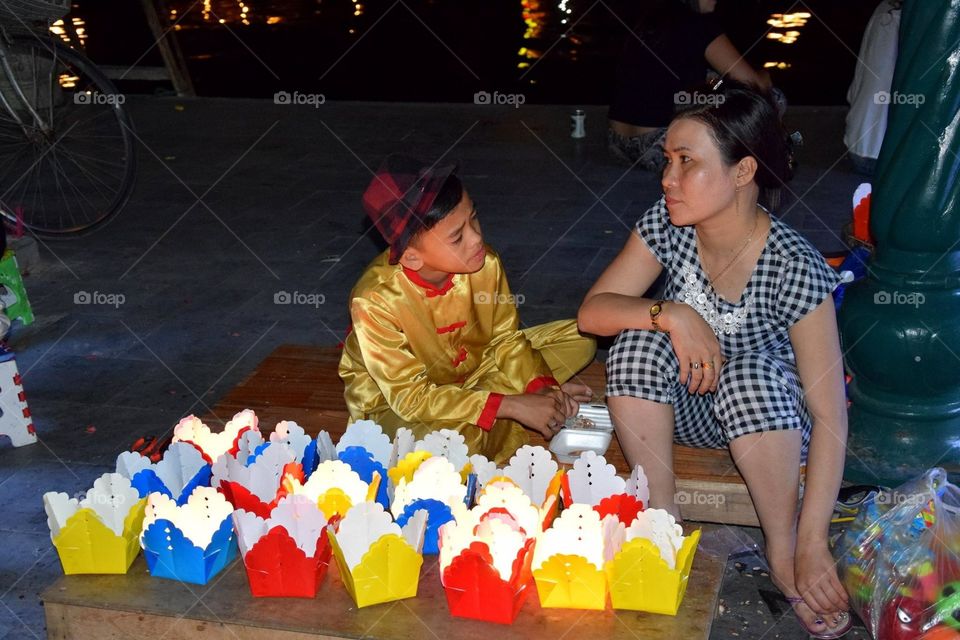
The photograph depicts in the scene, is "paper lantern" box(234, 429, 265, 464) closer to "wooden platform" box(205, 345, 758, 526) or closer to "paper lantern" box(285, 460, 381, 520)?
"paper lantern" box(285, 460, 381, 520)

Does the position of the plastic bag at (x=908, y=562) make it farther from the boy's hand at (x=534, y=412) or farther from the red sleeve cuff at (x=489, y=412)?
the red sleeve cuff at (x=489, y=412)

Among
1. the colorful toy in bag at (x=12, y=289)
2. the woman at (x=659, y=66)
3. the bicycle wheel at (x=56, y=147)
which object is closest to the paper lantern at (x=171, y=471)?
the colorful toy in bag at (x=12, y=289)

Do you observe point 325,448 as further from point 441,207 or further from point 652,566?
point 652,566

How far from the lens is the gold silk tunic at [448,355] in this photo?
2.65m

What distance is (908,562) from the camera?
87.6 inches

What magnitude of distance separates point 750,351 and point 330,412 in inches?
45.2

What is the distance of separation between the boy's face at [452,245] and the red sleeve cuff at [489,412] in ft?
1.04

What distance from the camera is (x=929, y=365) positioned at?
277 centimetres

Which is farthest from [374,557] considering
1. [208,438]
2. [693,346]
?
[693,346]

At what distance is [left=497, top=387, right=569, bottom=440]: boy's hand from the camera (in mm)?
2635

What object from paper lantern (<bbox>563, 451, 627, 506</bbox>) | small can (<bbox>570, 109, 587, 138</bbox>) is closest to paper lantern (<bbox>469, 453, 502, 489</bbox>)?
paper lantern (<bbox>563, 451, 627, 506</bbox>)

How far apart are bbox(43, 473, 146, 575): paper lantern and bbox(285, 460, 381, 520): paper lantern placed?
1.04ft

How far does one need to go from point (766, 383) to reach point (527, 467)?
0.53 m

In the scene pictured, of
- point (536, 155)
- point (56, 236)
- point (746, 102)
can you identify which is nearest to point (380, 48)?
point (536, 155)
